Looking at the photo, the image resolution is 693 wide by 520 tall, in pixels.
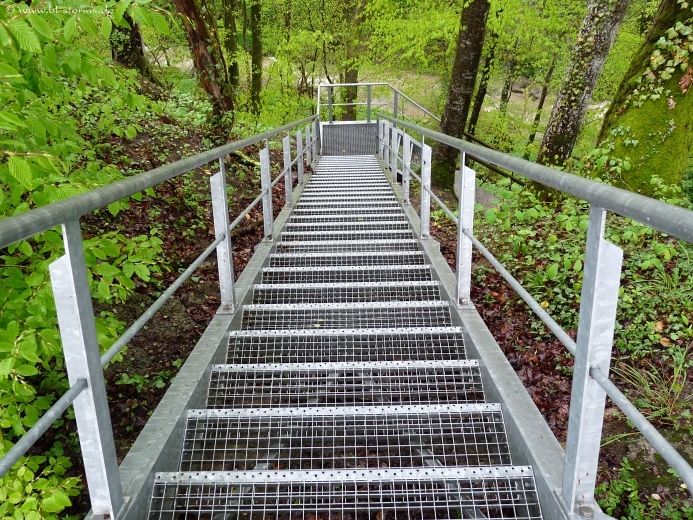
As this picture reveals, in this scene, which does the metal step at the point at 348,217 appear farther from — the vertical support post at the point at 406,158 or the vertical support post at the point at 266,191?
the vertical support post at the point at 266,191

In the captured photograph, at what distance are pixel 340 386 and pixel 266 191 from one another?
223cm

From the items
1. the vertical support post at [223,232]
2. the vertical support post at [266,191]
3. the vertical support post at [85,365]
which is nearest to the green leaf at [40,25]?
the vertical support post at [85,365]

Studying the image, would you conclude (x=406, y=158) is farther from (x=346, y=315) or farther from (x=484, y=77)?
(x=484, y=77)

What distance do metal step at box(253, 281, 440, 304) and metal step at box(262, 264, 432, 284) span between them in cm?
21

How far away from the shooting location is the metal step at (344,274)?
4043 millimetres

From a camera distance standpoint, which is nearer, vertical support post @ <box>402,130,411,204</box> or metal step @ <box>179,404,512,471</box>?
metal step @ <box>179,404,512,471</box>

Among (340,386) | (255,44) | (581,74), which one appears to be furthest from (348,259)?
(255,44)

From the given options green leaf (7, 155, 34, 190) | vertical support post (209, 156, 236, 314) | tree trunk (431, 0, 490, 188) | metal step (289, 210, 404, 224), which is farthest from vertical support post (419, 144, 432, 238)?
tree trunk (431, 0, 490, 188)

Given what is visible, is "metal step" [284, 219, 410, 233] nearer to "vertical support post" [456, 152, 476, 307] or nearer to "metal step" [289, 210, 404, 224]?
"metal step" [289, 210, 404, 224]

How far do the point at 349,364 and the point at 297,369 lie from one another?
273 mm

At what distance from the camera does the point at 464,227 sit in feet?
9.75

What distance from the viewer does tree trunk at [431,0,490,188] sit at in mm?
8607

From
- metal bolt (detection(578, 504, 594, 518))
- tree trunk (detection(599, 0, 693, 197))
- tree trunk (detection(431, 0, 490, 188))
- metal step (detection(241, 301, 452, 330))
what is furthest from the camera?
tree trunk (detection(431, 0, 490, 188))

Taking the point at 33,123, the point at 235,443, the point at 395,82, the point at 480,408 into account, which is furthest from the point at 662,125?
the point at 395,82
